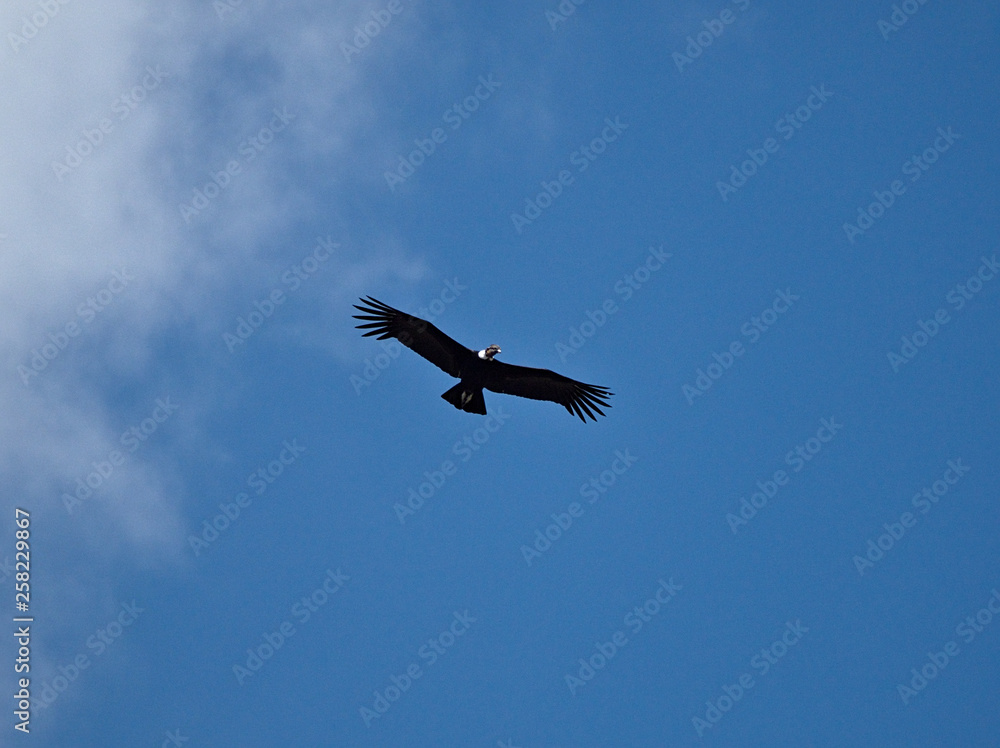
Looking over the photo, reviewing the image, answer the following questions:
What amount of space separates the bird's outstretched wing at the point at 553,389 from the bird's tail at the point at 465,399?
3.04 ft

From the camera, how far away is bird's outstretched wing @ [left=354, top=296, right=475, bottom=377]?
43219 mm

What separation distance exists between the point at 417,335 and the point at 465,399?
2.28 metres

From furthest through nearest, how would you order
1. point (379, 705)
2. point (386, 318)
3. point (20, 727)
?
point (379, 705), point (20, 727), point (386, 318)

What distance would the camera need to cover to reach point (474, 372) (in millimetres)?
44812

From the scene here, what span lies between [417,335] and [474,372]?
6.75 ft

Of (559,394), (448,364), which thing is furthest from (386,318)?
(559,394)

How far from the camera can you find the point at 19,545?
154ft

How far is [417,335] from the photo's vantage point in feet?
144

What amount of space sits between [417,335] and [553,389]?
468 cm

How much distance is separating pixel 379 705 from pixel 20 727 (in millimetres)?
16465

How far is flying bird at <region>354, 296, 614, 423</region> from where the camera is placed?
43438 mm

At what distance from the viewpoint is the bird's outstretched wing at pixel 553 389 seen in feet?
150

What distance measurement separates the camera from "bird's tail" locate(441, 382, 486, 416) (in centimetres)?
4447

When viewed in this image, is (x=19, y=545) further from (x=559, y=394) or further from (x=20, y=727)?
(x=559, y=394)
